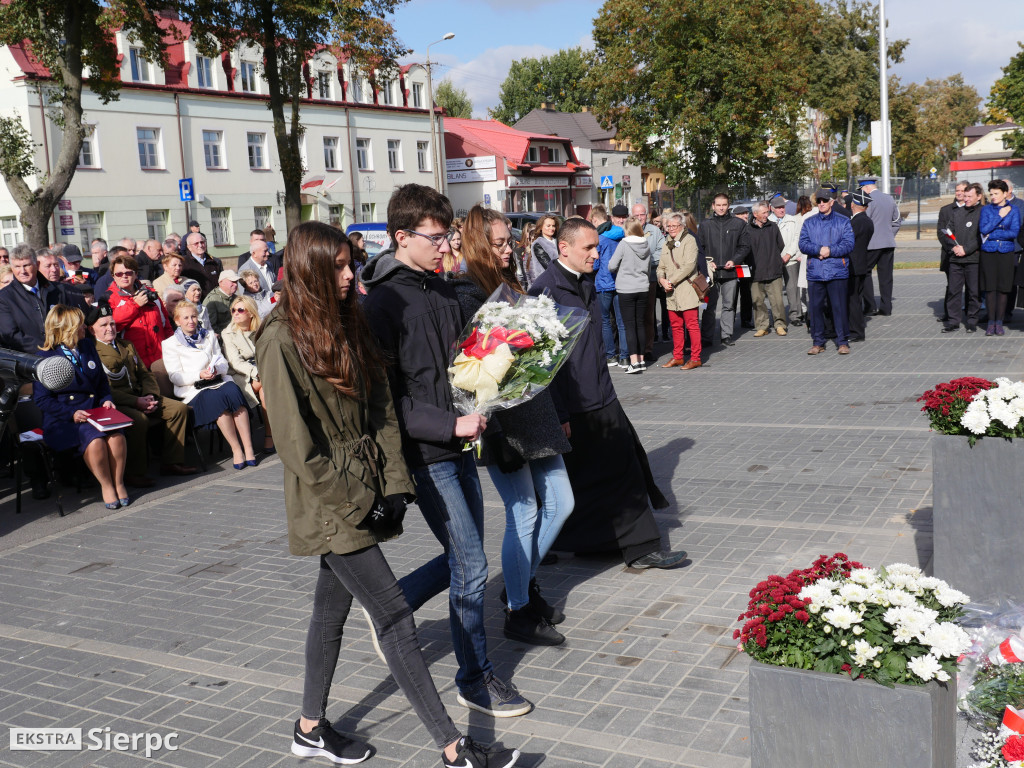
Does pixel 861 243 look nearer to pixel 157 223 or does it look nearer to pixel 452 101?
pixel 157 223

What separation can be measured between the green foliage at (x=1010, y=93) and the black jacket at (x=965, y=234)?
109ft

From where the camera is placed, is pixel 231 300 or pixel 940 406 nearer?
pixel 940 406

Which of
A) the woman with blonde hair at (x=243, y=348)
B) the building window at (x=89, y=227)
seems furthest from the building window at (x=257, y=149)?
the woman with blonde hair at (x=243, y=348)

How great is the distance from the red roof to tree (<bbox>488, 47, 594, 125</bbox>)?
23.6 m

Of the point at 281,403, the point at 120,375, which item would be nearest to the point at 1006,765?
the point at 281,403

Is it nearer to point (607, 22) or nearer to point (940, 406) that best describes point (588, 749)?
point (940, 406)

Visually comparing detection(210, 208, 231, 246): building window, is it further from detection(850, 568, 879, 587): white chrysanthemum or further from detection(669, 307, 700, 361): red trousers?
detection(850, 568, 879, 587): white chrysanthemum

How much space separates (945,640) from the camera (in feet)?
8.71

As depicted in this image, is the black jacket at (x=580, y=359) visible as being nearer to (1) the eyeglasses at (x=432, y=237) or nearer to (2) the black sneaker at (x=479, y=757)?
(1) the eyeglasses at (x=432, y=237)

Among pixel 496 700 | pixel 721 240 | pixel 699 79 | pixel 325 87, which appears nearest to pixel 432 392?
pixel 496 700

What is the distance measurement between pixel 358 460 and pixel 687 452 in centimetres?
534

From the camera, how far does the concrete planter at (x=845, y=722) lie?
2.62 metres

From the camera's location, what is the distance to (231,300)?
10703mm

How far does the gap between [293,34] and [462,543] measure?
908 inches
